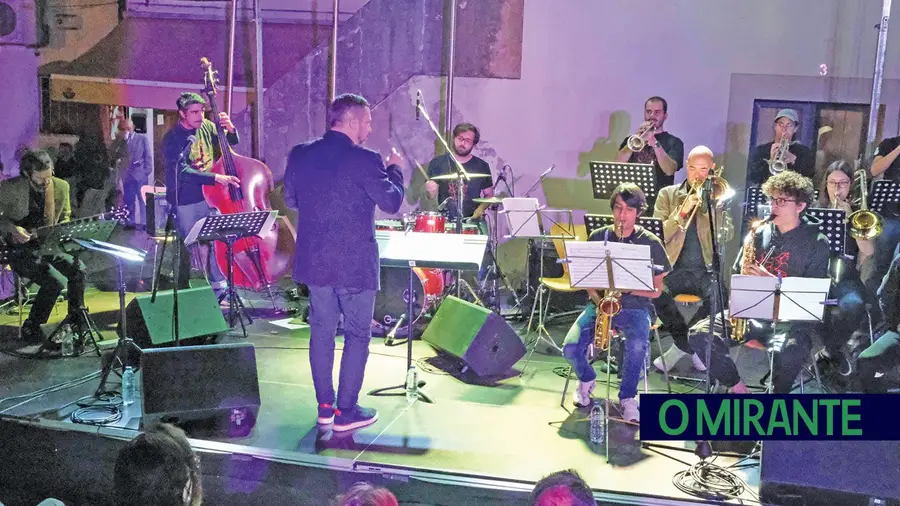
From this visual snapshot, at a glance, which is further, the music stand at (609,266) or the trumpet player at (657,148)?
the trumpet player at (657,148)

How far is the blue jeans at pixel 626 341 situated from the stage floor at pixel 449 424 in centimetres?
29

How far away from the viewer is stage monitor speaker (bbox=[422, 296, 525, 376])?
5457mm

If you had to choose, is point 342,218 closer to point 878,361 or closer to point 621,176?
point 621,176

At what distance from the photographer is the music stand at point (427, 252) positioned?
4723 mm

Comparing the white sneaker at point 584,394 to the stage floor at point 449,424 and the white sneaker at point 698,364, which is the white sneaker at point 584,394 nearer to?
the stage floor at point 449,424

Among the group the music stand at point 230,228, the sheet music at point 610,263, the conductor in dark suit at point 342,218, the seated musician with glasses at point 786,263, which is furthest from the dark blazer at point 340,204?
the seated musician with glasses at point 786,263

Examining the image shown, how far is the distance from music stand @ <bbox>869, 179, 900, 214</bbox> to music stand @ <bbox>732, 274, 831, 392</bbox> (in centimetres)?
231

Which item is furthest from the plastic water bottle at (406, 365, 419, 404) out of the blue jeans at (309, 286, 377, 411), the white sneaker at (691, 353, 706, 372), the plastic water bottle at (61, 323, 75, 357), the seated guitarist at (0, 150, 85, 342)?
the seated guitarist at (0, 150, 85, 342)

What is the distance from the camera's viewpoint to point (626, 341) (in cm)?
471

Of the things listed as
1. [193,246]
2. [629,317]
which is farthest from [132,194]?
[629,317]

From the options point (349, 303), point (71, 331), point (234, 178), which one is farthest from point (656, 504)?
point (71, 331)

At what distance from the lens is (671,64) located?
7801mm

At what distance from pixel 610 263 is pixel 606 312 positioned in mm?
397

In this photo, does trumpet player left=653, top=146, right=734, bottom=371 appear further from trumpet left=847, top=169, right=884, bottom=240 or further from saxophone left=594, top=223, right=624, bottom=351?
saxophone left=594, top=223, right=624, bottom=351
